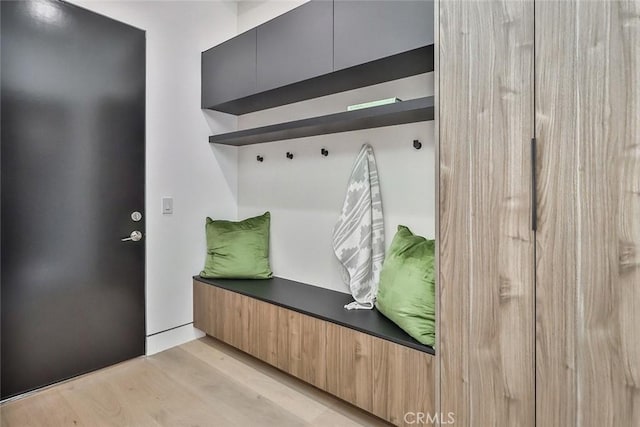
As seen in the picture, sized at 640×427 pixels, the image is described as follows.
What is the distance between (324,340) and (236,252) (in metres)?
1.07

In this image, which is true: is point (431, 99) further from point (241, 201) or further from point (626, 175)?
point (241, 201)

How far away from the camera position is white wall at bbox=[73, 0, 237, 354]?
237 centimetres

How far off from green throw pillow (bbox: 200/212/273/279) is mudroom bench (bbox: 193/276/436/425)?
71mm

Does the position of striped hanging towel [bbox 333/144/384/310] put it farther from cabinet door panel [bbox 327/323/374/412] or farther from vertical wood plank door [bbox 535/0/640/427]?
vertical wood plank door [bbox 535/0/640/427]

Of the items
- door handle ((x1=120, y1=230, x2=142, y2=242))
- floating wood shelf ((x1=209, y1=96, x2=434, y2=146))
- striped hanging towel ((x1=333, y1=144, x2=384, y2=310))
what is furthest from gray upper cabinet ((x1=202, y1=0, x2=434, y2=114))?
door handle ((x1=120, y1=230, x2=142, y2=242))

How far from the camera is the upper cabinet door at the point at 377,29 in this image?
63.0 inches

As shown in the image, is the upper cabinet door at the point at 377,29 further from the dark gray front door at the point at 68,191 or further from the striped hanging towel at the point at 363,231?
the dark gray front door at the point at 68,191

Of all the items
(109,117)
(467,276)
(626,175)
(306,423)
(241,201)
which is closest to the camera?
(626,175)

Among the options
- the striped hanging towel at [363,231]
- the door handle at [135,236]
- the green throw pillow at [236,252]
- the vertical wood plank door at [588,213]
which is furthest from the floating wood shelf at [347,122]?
the door handle at [135,236]

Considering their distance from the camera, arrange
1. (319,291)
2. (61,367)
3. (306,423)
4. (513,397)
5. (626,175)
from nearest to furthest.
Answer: (626,175) < (513,397) < (306,423) < (61,367) < (319,291)

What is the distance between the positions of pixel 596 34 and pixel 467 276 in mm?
855

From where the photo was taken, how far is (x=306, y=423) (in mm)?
1705

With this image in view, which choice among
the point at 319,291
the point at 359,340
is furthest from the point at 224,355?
the point at 359,340

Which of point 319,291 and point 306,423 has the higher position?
point 319,291
